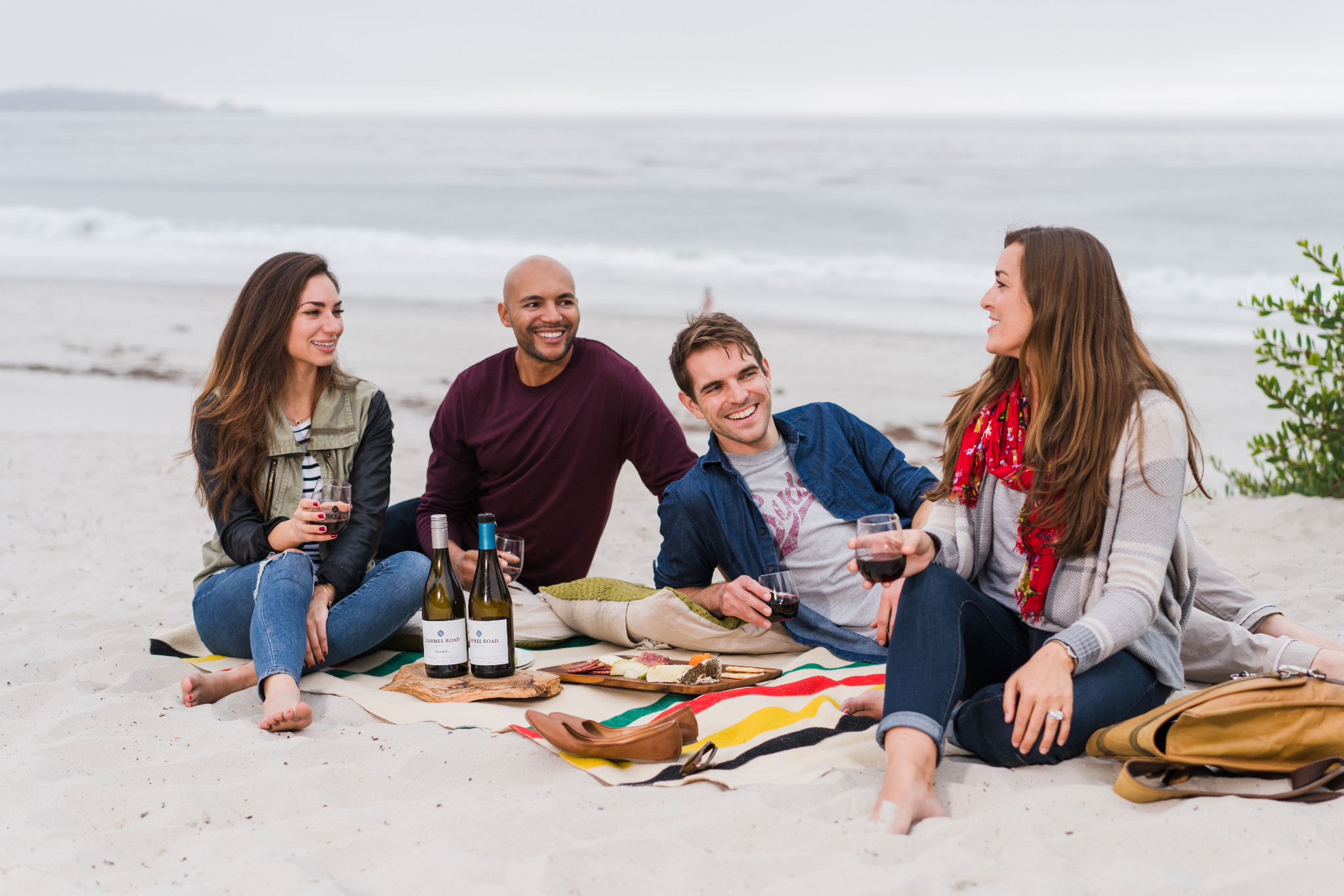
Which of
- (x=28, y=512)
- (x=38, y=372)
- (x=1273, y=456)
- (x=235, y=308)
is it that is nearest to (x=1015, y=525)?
(x=235, y=308)

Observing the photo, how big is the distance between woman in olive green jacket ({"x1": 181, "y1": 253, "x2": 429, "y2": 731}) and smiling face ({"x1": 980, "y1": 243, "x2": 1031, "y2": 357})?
219cm

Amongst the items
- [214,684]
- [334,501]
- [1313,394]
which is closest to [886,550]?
[334,501]

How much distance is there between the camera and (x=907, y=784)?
Answer: 2.50 metres

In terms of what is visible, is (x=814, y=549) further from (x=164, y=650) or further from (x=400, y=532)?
(x=164, y=650)

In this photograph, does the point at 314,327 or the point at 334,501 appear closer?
the point at 334,501

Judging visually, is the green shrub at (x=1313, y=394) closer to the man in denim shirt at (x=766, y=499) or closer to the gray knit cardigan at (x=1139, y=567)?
the man in denim shirt at (x=766, y=499)

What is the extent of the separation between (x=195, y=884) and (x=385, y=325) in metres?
12.1

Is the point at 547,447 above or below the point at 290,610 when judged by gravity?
above

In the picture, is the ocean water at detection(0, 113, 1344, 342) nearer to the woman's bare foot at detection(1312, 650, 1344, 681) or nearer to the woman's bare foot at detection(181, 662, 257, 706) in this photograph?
the woman's bare foot at detection(1312, 650, 1344, 681)

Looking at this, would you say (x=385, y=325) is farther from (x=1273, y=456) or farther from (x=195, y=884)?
(x=195, y=884)

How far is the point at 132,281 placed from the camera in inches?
706

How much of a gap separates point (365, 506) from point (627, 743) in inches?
60.0

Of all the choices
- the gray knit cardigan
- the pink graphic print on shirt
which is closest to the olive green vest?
the pink graphic print on shirt

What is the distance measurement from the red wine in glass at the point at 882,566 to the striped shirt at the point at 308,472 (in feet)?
6.86
